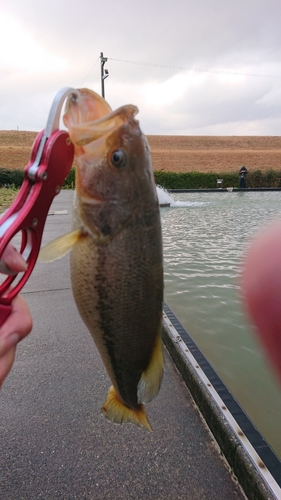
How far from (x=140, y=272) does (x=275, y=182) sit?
131 feet

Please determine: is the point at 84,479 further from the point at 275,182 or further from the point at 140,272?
the point at 275,182

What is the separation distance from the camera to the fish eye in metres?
1.43

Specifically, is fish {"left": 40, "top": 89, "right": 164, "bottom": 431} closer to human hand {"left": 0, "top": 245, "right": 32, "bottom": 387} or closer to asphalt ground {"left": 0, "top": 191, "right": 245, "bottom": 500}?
human hand {"left": 0, "top": 245, "right": 32, "bottom": 387}

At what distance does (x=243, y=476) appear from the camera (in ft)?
8.38

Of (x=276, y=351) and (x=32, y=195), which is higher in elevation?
(x=32, y=195)

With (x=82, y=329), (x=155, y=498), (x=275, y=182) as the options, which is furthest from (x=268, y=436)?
(x=275, y=182)

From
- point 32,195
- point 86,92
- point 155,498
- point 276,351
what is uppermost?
point 86,92

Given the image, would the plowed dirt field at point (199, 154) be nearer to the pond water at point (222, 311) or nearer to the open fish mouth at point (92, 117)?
the pond water at point (222, 311)

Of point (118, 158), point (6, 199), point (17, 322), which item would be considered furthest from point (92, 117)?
point (6, 199)

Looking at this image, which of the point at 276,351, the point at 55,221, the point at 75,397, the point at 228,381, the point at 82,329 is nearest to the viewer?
the point at 276,351

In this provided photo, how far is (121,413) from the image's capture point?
5.30 ft

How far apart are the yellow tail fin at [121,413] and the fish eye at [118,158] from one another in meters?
0.97

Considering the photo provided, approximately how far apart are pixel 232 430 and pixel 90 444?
3.63 ft

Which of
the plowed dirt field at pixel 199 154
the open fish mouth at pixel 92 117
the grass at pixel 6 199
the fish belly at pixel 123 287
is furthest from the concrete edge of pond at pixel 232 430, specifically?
the plowed dirt field at pixel 199 154
